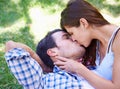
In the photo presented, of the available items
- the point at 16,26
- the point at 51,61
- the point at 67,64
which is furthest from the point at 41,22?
the point at 67,64

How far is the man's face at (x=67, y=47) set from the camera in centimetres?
350

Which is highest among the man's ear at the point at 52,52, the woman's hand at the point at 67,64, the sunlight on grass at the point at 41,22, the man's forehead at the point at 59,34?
the man's forehead at the point at 59,34

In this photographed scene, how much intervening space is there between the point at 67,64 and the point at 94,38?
13.6 inches

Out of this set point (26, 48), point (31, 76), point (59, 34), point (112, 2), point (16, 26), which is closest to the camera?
point (31, 76)

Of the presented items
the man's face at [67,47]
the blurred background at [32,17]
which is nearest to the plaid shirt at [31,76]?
the man's face at [67,47]

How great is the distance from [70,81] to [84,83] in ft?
0.42

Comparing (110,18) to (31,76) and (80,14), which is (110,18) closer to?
(80,14)

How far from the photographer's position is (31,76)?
3.24 m

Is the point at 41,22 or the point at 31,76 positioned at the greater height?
the point at 31,76

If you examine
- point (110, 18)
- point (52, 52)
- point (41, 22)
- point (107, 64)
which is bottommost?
point (110, 18)

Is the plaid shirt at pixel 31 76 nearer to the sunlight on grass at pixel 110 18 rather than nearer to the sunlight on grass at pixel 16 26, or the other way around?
the sunlight on grass at pixel 16 26

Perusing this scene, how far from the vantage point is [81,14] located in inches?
130

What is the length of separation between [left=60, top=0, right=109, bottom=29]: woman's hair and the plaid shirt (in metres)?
0.49

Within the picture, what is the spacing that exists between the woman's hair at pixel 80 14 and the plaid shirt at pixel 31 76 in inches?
19.1
